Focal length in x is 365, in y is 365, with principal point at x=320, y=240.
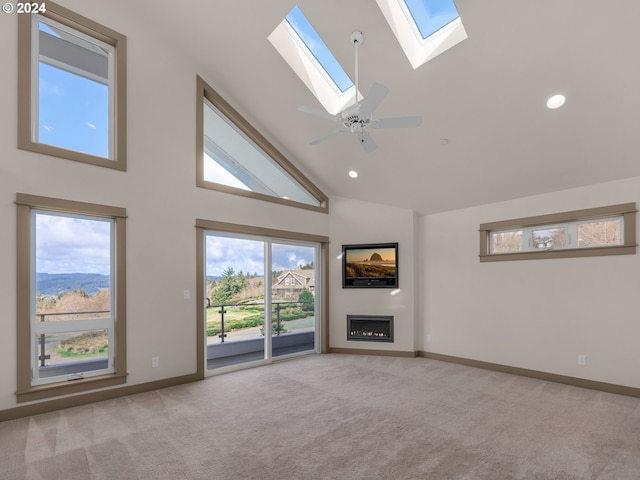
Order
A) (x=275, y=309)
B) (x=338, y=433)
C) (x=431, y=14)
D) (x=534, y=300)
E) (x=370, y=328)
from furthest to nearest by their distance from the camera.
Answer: (x=370, y=328) → (x=275, y=309) → (x=534, y=300) → (x=431, y=14) → (x=338, y=433)

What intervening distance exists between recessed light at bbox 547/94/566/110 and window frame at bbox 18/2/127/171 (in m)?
4.76

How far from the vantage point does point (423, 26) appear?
391 centimetres

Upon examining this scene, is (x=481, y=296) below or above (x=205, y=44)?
below

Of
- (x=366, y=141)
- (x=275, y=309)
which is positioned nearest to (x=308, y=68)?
(x=366, y=141)

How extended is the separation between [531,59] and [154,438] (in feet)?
15.8

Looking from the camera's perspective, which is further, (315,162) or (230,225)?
(315,162)

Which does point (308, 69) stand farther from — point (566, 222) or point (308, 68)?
point (566, 222)

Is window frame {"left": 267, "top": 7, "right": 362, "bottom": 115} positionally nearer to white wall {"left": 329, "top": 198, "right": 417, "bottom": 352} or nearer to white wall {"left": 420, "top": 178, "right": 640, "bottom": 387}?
white wall {"left": 329, "top": 198, "right": 417, "bottom": 352}

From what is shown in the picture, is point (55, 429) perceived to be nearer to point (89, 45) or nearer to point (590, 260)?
point (89, 45)

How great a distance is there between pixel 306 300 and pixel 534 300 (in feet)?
11.7

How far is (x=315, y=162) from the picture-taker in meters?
6.19

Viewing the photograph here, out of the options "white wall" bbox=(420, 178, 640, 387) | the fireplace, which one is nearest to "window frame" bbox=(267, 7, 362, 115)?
"white wall" bbox=(420, 178, 640, 387)

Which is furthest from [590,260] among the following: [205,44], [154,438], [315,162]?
[205,44]

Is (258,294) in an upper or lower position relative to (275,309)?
upper
